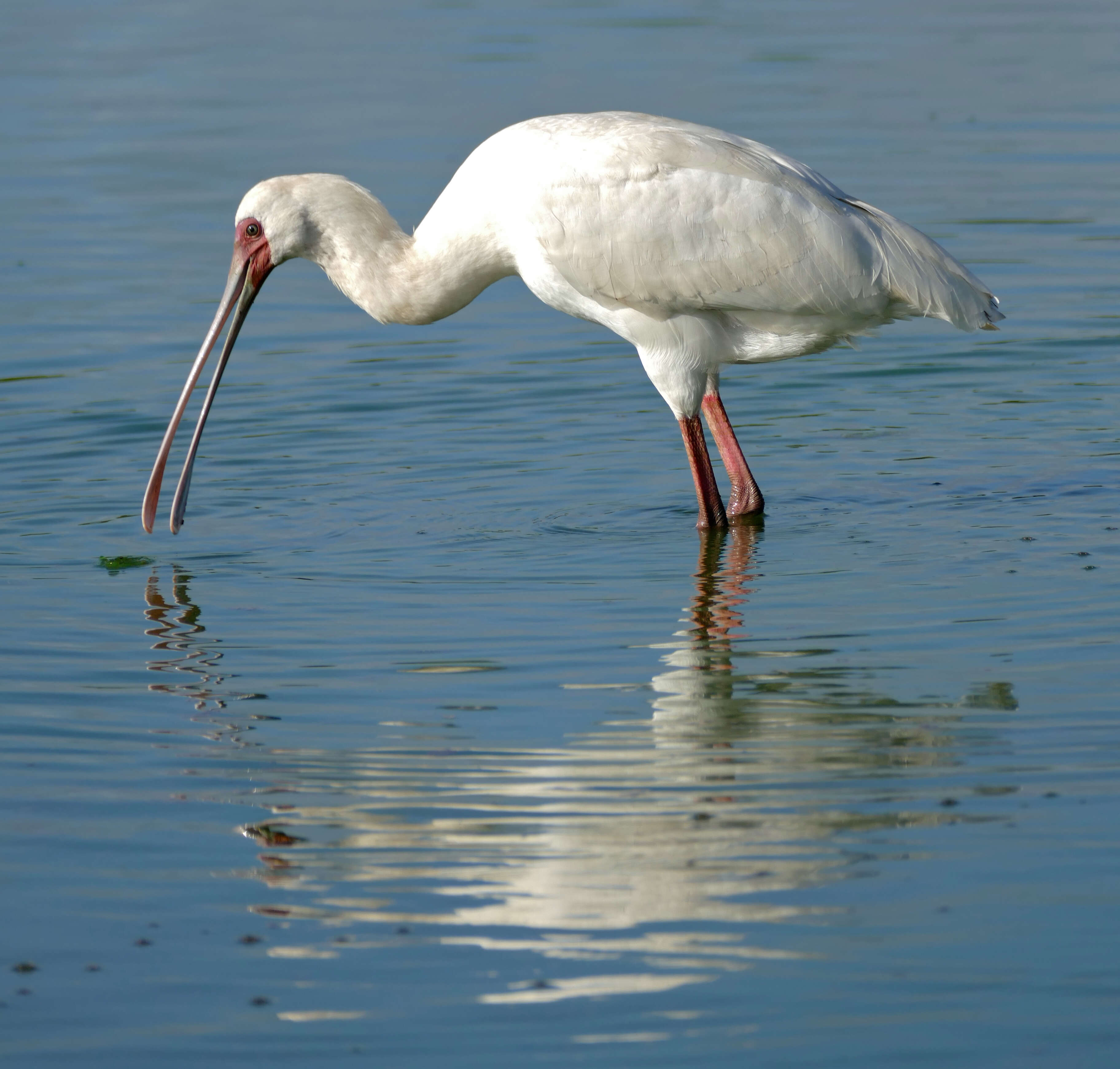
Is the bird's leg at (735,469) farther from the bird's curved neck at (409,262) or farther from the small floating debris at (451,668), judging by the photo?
the small floating debris at (451,668)

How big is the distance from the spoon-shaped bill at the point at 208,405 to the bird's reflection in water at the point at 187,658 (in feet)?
2.26

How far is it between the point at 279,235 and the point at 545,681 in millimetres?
3190

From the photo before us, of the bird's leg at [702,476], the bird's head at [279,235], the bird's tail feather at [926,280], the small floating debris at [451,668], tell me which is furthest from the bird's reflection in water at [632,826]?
the bird's head at [279,235]

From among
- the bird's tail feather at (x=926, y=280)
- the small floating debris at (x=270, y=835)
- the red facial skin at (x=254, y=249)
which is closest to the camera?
the small floating debris at (x=270, y=835)

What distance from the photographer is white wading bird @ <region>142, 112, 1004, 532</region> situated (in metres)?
9.28

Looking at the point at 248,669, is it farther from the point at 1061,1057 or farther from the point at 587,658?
the point at 1061,1057

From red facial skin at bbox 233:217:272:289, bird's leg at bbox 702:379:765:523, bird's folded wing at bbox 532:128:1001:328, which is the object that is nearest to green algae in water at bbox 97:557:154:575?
red facial skin at bbox 233:217:272:289

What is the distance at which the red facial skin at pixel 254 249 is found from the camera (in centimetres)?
974

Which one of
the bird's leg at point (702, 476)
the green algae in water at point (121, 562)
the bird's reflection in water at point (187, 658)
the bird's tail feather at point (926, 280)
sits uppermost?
the bird's tail feather at point (926, 280)

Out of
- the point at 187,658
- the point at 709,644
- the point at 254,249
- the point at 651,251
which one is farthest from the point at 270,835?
the point at 254,249

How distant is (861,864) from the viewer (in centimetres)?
574

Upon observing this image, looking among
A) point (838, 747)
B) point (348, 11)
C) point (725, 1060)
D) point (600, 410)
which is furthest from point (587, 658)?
point (348, 11)

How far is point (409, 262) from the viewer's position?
975cm

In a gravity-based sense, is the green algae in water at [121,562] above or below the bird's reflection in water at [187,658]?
above
